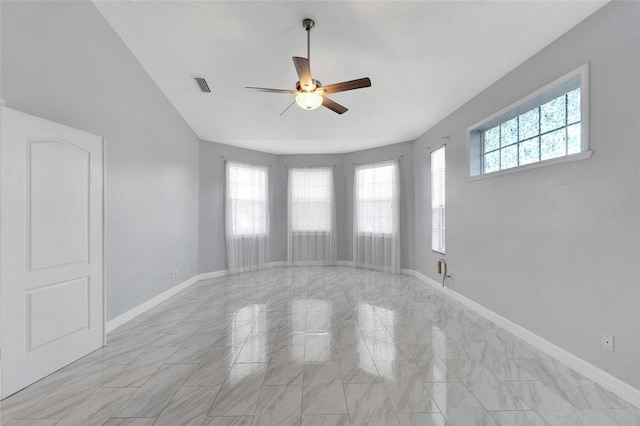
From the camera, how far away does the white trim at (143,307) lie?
2987 mm

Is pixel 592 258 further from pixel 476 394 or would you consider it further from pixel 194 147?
pixel 194 147

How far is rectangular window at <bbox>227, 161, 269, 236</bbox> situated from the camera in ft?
18.7

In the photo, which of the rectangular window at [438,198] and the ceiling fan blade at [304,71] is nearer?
the ceiling fan blade at [304,71]

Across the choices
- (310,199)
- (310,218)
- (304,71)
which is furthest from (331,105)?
(310,218)

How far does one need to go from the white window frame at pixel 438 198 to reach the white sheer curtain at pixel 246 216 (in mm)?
3571

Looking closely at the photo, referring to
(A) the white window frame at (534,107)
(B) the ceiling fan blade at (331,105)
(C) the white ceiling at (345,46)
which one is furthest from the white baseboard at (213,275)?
(A) the white window frame at (534,107)

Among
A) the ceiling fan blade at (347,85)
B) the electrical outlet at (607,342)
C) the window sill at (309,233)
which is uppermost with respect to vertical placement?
the ceiling fan blade at (347,85)

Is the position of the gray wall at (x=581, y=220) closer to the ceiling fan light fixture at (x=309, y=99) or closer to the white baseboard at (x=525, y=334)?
the white baseboard at (x=525, y=334)

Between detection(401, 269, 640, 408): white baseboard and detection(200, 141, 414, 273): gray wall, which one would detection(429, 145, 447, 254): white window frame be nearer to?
detection(200, 141, 414, 273): gray wall

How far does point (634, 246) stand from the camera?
1846mm

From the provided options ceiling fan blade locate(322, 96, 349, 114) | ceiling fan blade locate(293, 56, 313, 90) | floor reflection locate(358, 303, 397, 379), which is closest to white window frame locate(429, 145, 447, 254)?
floor reflection locate(358, 303, 397, 379)

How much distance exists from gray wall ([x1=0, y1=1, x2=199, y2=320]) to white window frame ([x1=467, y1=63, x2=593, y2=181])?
433cm

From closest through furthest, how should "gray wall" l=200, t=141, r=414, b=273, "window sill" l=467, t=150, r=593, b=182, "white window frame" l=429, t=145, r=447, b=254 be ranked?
"window sill" l=467, t=150, r=593, b=182 → "white window frame" l=429, t=145, r=447, b=254 → "gray wall" l=200, t=141, r=414, b=273

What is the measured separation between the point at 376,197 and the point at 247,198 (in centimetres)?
285
